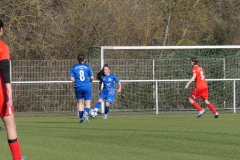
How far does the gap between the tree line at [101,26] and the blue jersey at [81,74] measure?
33.3 feet

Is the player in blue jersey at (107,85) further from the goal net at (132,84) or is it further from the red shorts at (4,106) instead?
the red shorts at (4,106)

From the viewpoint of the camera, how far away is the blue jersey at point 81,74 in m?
18.7

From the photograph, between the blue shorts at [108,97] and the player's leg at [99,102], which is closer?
the player's leg at [99,102]

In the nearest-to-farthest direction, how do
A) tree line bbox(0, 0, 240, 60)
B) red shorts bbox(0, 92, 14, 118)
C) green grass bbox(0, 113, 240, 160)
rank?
red shorts bbox(0, 92, 14, 118) → green grass bbox(0, 113, 240, 160) → tree line bbox(0, 0, 240, 60)

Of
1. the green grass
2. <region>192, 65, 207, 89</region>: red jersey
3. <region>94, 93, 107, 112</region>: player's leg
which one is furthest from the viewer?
<region>192, 65, 207, 89</region>: red jersey

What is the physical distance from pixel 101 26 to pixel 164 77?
4800 mm

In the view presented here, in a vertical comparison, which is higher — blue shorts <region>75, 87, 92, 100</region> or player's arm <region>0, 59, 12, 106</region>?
player's arm <region>0, 59, 12, 106</region>

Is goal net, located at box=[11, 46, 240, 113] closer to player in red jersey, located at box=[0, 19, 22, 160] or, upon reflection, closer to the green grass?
the green grass

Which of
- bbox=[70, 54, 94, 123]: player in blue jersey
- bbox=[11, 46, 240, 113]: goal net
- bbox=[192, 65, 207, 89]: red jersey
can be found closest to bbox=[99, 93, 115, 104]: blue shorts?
bbox=[70, 54, 94, 123]: player in blue jersey

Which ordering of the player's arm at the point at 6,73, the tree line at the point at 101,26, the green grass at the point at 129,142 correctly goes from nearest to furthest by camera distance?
the player's arm at the point at 6,73
the green grass at the point at 129,142
the tree line at the point at 101,26

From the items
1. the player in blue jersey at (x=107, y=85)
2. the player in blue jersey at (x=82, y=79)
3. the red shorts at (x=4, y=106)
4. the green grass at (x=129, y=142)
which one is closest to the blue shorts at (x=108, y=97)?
the player in blue jersey at (x=107, y=85)

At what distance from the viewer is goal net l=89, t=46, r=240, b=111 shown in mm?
26078

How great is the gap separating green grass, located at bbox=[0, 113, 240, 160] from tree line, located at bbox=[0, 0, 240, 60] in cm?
1278

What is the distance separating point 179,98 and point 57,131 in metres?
11.7
